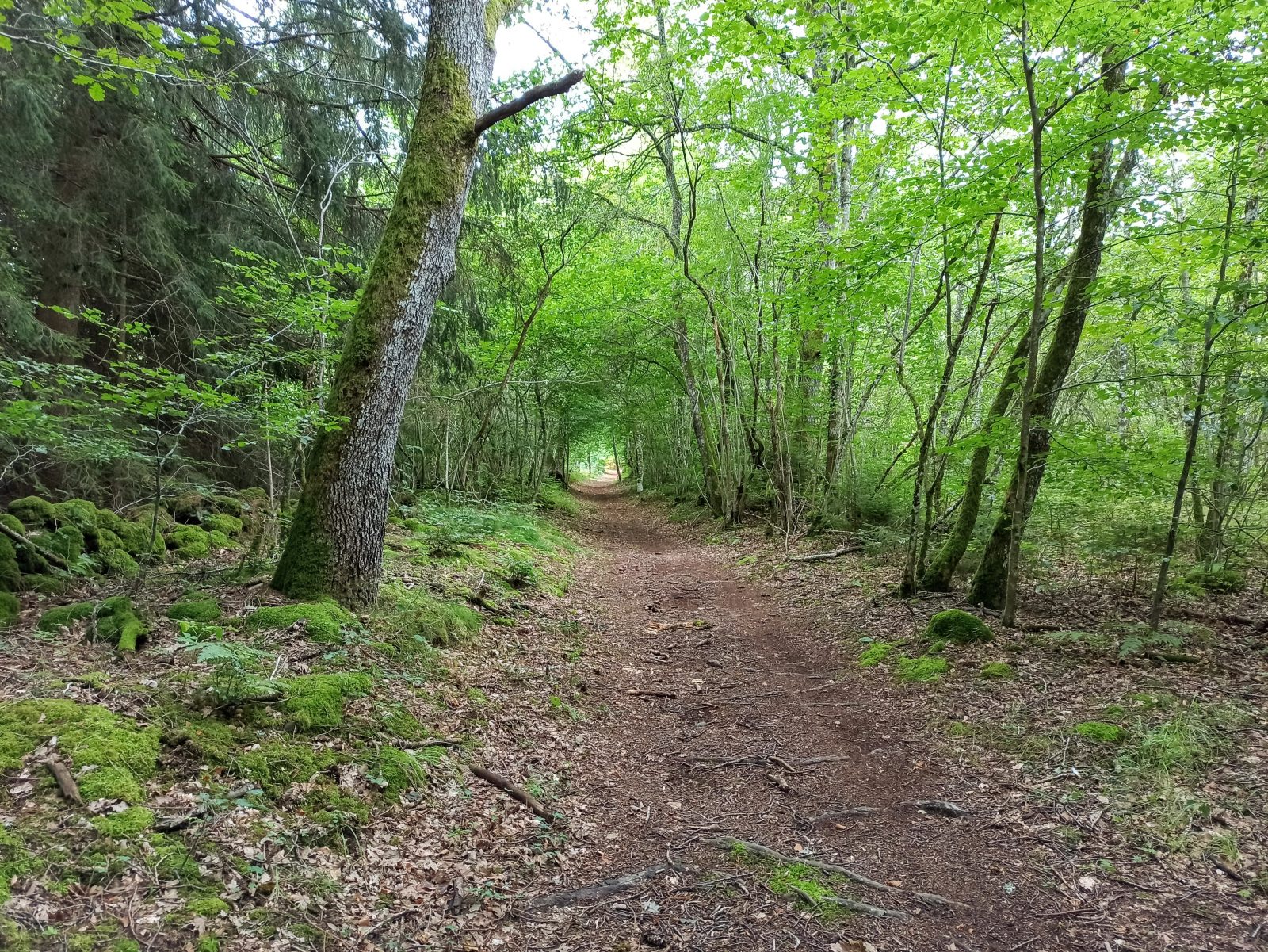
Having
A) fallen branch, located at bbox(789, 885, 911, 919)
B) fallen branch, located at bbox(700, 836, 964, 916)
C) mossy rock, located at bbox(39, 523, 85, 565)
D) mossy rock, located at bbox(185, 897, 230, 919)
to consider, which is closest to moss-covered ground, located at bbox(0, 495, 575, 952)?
mossy rock, located at bbox(185, 897, 230, 919)

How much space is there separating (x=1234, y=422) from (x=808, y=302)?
5.20 meters

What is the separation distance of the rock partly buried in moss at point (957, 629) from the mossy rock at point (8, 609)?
835cm

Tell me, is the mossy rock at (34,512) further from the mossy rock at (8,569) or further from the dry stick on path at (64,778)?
the dry stick on path at (64,778)

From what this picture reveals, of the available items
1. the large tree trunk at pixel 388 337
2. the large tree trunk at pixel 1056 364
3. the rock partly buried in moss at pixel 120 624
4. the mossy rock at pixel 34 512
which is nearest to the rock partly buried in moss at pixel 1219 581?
the large tree trunk at pixel 1056 364

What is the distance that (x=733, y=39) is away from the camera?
978 centimetres

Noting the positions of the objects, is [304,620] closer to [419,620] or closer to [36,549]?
[419,620]

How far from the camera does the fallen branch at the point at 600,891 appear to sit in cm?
332

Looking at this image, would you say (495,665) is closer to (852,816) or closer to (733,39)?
(852,816)

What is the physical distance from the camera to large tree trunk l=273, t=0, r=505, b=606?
18.5 ft

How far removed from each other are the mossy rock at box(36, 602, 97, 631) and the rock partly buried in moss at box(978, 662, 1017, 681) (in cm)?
771

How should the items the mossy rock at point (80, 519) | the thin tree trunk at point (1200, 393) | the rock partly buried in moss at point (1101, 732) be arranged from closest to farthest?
the rock partly buried in moss at point (1101, 732), the thin tree trunk at point (1200, 393), the mossy rock at point (80, 519)

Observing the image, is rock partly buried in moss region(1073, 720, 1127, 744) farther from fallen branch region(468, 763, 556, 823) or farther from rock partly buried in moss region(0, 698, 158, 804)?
rock partly buried in moss region(0, 698, 158, 804)

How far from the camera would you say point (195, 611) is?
4926 mm

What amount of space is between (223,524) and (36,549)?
110 inches
